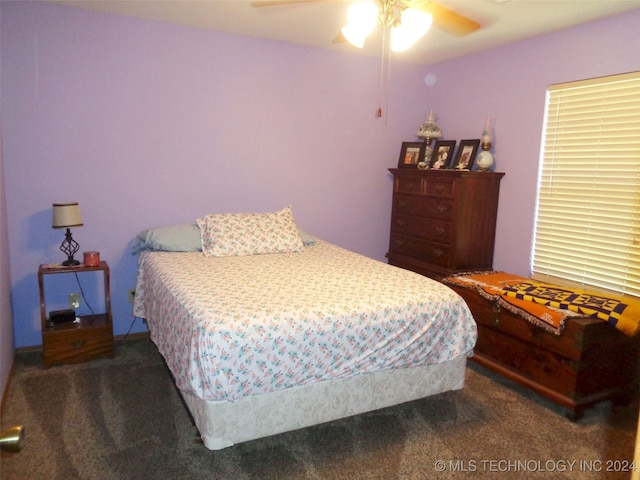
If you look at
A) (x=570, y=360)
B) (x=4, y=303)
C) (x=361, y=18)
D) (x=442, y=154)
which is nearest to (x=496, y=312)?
(x=570, y=360)

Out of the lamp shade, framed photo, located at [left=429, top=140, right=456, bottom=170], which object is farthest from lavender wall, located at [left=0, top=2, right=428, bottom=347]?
framed photo, located at [left=429, top=140, right=456, bottom=170]

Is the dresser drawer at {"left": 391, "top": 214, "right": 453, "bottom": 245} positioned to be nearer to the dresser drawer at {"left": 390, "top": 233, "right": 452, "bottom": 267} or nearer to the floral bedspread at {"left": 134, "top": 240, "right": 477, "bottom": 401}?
the dresser drawer at {"left": 390, "top": 233, "right": 452, "bottom": 267}

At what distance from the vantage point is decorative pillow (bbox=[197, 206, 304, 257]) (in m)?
3.15

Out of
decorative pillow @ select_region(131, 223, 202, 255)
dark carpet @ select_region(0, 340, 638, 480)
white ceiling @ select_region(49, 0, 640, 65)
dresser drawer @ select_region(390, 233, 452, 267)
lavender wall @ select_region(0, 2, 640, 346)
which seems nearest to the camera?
dark carpet @ select_region(0, 340, 638, 480)

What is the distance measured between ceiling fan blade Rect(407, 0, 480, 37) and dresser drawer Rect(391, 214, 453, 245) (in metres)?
1.64

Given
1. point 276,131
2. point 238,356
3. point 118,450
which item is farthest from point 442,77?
point 118,450

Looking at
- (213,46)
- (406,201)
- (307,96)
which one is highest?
(213,46)

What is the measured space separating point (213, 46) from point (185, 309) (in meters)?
2.27

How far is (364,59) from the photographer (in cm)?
399

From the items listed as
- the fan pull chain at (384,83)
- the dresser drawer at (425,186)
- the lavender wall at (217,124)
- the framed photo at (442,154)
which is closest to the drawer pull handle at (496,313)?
the lavender wall at (217,124)

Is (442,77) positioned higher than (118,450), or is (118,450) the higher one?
(442,77)

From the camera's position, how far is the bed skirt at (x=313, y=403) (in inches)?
75.2

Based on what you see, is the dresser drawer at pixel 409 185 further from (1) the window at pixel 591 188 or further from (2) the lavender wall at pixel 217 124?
(1) the window at pixel 591 188

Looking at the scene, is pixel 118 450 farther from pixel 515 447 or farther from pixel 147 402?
pixel 515 447
